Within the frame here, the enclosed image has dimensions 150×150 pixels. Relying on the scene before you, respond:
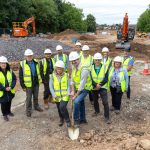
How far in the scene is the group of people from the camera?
7.33 m

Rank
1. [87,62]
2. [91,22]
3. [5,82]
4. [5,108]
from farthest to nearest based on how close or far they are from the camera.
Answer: [91,22], [5,108], [5,82], [87,62]

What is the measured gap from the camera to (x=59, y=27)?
71.5 meters

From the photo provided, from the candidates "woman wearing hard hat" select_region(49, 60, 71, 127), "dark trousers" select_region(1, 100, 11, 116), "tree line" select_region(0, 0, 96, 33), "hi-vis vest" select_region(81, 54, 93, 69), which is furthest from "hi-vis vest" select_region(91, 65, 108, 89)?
"tree line" select_region(0, 0, 96, 33)

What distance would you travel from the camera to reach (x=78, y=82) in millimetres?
7465

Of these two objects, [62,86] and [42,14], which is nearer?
[62,86]

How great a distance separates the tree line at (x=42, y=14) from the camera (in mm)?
49500

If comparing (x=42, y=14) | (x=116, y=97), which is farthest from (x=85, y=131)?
(x=42, y=14)

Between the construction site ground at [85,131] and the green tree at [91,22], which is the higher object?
the construction site ground at [85,131]

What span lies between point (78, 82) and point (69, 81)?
0.71ft

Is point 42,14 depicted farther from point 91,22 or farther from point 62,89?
point 62,89

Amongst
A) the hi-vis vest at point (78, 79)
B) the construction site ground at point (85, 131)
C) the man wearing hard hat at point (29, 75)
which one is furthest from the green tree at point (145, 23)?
the hi-vis vest at point (78, 79)

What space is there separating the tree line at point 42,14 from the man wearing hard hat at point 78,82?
4229 cm

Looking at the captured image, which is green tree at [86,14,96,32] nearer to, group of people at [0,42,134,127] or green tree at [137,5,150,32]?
green tree at [137,5,150,32]

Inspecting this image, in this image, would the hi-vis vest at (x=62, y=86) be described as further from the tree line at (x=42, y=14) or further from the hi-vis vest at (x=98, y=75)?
the tree line at (x=42, y=14)
